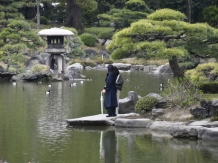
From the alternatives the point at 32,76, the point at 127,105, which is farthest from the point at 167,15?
the point at 32,76

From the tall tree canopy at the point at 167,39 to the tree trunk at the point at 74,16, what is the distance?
1590 inches

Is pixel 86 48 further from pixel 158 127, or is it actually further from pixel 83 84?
pixel 158 127

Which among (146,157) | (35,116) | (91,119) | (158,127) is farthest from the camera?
(35,116)

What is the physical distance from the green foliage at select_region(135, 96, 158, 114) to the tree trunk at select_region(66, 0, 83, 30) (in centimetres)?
4364

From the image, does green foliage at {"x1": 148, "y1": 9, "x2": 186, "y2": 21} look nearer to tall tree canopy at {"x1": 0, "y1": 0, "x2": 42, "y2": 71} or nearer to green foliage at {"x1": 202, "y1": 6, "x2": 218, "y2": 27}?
tall tree canopy at {"x1": 0, "y1": 0, "x2": 42, "y2": 71}

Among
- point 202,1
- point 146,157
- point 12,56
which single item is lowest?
point 146,157

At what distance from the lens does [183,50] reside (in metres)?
23.8

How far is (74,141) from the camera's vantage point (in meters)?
18.2

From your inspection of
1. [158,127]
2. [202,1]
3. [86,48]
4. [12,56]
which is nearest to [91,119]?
[158,127]

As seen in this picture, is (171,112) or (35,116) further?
(35,116)

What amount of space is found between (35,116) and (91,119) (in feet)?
10.2

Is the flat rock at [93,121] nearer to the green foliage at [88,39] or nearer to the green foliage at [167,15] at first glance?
the green foliage at [167,15]

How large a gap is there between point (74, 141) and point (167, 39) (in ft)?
26.2

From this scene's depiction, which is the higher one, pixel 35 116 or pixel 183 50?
pixel 183 50
